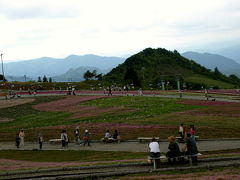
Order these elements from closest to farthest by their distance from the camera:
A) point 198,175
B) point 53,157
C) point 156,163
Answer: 1. point 198,175
2. point 156,163
3. point 53,157

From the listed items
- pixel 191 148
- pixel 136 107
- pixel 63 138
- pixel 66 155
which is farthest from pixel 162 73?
pixel 191 148

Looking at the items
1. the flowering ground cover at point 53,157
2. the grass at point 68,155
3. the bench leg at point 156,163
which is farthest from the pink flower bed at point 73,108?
the bench leg at point 156,163

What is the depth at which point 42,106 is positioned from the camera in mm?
66438

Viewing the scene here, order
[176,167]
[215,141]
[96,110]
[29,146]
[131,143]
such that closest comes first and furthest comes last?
1. [176,167]
2. [215,141]
3. [131,143]
4. [29,146]
5. [96,110]

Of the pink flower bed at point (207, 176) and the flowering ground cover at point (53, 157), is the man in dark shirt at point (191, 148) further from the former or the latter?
the flowering ground cover at point (53, 157)

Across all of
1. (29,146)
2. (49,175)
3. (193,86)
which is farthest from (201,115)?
(193,86)

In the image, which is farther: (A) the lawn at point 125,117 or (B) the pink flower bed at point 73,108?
(B) the pink flower bed at point 73,108

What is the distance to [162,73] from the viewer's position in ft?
428

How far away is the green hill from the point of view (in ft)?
368

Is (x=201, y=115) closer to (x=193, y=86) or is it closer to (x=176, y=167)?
(x=176, y=167)

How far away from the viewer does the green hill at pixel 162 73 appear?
112m

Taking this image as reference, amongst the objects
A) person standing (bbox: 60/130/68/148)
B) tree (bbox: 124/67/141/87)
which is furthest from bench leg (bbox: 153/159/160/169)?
tree (bbox: 124/67/141/87)

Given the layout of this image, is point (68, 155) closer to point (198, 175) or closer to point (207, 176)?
point (198, 175)

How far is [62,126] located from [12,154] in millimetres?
13372
